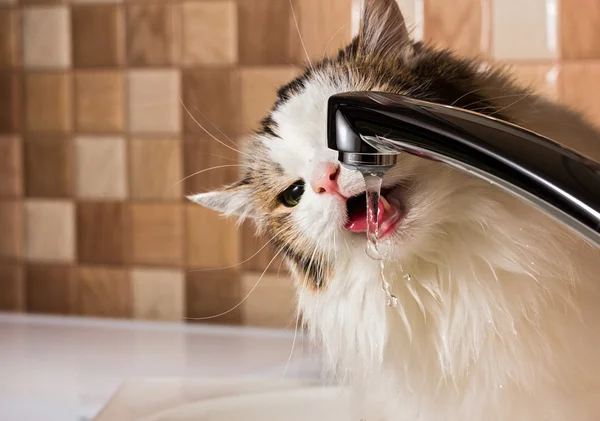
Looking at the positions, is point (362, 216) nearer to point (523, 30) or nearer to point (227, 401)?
point (227, 401)

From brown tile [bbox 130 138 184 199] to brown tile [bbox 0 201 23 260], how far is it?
25 cm

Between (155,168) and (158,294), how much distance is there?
9.6 inches

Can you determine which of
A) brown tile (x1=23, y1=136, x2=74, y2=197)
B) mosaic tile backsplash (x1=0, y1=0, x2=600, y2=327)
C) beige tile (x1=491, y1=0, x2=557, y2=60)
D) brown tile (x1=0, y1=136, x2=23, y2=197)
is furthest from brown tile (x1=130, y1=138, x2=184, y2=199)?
beige tile (x1=491, y1=0, x2=557, y2=60)

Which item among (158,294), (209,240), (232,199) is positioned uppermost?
(232,199)

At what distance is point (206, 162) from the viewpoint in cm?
128

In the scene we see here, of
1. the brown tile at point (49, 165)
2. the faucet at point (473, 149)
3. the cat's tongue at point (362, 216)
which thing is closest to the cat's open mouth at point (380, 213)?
the cat's tongue at point (362, 216)

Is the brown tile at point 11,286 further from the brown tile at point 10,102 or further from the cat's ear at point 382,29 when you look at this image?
the cat's ear at point 382,29

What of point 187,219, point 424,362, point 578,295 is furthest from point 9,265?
point 578,295

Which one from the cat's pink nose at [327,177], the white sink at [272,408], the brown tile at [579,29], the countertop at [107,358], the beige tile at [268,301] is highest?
the brown tile at [579,29]

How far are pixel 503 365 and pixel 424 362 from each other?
9 centimetres

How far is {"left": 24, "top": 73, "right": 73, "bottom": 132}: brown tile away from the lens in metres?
1.32

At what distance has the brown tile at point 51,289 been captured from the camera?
1367 mm

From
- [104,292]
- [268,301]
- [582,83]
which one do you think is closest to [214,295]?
[268,301]

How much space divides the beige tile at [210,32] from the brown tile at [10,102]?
350 millimetres
